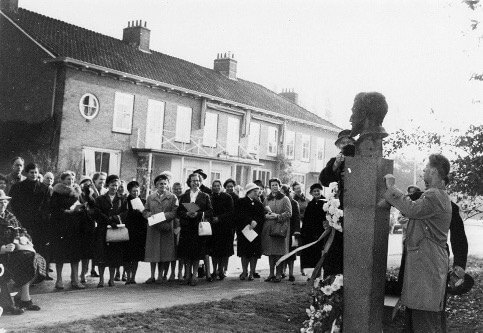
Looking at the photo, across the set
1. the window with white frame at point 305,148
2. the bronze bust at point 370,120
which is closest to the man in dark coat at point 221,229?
the bronze bust at point 370,120

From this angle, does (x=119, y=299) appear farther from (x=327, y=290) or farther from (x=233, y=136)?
(x=233, y=136)

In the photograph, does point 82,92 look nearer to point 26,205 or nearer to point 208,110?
point 208,110

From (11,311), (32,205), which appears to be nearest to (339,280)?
(11,311)

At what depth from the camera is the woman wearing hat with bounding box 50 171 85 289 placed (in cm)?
934

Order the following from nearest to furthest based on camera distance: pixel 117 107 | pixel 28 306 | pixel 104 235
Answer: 1. pixel 28 306
2. pixel 104 235
3. pixel 117 107

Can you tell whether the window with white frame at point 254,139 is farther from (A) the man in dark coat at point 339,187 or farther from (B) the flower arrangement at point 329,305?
(B) the flower arrangement at point 329,305

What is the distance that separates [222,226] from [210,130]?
769 inches

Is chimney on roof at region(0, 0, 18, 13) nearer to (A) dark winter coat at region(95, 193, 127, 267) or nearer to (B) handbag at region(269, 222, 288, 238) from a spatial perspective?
(A) dark winter coat at region(95, 193, 127, 267)

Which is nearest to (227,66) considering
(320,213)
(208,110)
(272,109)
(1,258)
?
(272,109)

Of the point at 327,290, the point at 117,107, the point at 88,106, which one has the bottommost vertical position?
the point at 327,290

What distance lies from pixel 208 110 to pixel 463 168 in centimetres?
2155

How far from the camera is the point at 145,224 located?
10.4 meters

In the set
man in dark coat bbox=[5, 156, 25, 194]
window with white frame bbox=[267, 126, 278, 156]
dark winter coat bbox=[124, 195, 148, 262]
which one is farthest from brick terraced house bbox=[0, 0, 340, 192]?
dark winter coat bbox=[124, 195, 148, 262]

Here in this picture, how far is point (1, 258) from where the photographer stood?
7.14 m
